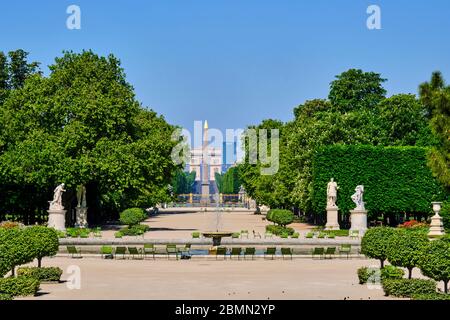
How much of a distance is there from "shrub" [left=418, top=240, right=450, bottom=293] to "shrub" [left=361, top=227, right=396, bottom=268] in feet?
7.80

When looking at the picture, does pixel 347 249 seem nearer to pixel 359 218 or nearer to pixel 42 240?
pixel 42 240

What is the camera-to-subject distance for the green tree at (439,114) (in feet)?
109

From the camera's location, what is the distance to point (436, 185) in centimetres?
5981

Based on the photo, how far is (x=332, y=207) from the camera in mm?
59812

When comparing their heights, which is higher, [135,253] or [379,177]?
[379,177]

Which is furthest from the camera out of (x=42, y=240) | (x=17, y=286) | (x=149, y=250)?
(x=149, y=250)

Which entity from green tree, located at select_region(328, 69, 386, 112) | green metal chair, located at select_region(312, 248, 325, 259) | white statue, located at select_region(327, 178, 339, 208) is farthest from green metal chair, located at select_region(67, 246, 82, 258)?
green tree, located at select_region(328, 69, 386, 112)

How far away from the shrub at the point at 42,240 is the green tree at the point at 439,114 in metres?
16.2

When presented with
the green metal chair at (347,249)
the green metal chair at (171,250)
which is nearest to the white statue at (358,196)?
the green metal chair at (347,249)

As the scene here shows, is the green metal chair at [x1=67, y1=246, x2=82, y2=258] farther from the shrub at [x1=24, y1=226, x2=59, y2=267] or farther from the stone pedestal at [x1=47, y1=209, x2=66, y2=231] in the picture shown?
the stone pedestal at [x1=47, y1=209, x2=66, y2=231]

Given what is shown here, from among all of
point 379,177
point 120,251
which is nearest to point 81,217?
point 379,177

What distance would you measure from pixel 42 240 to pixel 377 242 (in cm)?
987
